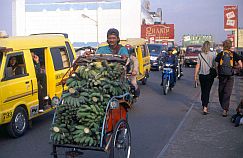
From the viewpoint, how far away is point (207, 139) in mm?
7801

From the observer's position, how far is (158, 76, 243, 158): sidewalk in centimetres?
676

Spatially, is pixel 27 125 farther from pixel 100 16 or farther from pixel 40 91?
pixel 100 16

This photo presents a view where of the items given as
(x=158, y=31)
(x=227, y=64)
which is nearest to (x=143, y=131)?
(x=227, y=64)

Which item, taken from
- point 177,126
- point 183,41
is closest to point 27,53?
point 177,126

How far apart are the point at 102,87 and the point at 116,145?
0.85 metres

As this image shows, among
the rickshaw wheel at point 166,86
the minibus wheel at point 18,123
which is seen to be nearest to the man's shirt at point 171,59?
the rickshaw wheel at point 166,86

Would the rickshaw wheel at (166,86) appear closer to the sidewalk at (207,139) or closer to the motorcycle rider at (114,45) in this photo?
the sidewalk at (207,139)

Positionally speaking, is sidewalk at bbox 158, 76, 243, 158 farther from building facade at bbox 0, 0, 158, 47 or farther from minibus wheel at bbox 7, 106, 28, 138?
→ building facade at bbox 0, 0, 158, 47

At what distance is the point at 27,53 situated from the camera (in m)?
8.76

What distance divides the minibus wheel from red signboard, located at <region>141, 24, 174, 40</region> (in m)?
50.3

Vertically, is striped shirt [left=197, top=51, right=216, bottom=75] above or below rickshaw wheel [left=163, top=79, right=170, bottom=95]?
above

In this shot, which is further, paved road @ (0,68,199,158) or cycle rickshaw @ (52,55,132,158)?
paved road @ (0,68,199,158)

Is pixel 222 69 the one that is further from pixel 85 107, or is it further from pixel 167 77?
pixel 85 107

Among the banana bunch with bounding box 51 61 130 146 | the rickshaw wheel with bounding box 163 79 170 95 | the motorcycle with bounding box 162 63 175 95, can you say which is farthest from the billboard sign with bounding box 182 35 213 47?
the banana bunch with bounding box 51 61 130 146
